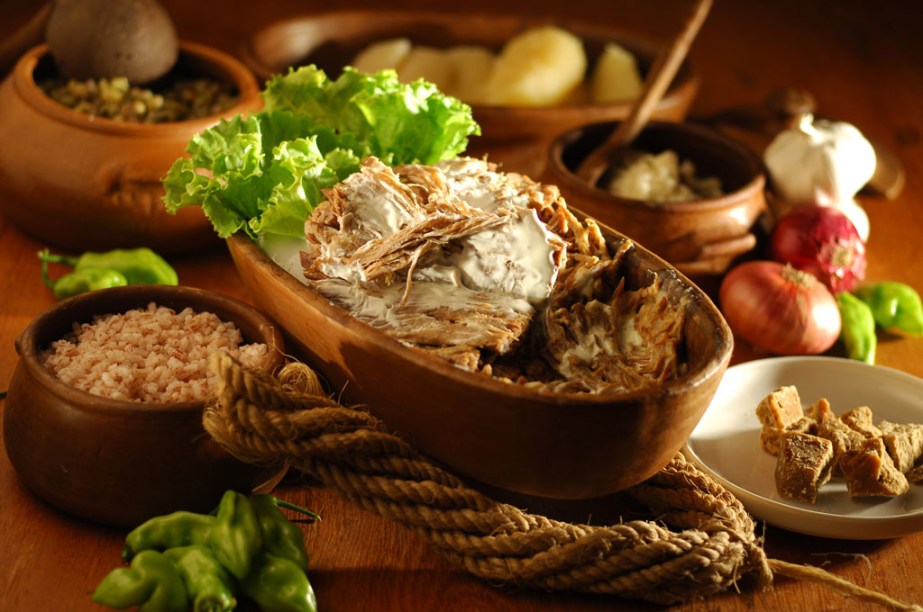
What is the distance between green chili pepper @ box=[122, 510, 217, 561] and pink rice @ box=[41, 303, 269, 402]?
0.65ft

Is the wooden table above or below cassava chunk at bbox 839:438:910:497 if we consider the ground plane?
below

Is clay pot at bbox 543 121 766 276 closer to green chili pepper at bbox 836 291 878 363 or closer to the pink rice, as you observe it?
green chili pepper at bbox 836 291 878 363

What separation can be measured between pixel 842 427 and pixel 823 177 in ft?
2.94

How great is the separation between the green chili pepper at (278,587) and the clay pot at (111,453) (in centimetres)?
18

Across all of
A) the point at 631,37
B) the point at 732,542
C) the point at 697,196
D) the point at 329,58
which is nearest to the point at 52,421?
the point at 732,542

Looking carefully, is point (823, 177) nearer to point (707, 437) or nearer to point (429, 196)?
point (707, 437)

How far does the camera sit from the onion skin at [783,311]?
232cm

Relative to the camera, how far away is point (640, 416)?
148 cm

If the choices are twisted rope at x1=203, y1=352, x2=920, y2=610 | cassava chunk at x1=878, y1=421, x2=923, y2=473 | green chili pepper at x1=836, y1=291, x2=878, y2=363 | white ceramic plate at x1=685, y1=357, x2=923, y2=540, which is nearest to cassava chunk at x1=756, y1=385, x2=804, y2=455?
white ceramic plate at x1=685, y1=357, x2=923, y2=540

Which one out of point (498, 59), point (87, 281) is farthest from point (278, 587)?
point (498, 59)

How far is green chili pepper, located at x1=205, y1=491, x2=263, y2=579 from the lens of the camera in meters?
1.52

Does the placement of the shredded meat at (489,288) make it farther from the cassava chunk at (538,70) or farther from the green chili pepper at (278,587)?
the cassava chunk at (538,70)

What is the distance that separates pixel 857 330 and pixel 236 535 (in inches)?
58.0

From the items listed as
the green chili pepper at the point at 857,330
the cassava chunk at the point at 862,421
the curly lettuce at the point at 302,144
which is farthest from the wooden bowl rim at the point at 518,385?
the green chili pepper at the point at 857,330
